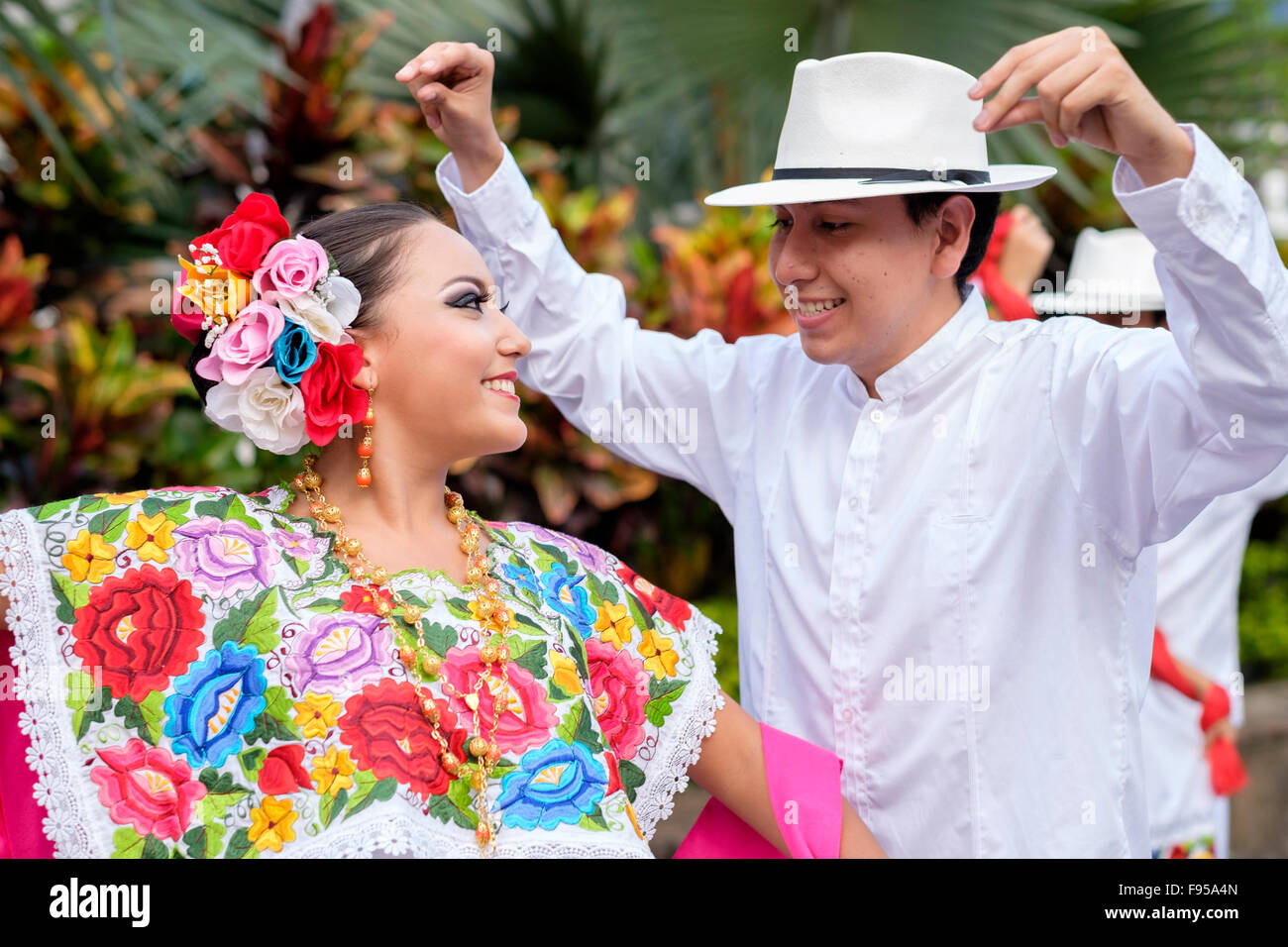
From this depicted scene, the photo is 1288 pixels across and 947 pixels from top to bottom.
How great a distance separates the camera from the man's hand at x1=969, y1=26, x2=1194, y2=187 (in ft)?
6.23

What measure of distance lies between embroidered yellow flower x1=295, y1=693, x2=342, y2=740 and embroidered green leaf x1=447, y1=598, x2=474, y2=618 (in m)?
0.25

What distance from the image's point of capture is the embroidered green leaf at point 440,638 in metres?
2.11

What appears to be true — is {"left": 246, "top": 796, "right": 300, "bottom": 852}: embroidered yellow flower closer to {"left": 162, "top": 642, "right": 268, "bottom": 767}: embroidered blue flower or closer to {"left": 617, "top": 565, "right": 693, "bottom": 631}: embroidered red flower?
{"left": 162, "top": 642, "right": 268, "bottom": 767}: embroidered blue flower

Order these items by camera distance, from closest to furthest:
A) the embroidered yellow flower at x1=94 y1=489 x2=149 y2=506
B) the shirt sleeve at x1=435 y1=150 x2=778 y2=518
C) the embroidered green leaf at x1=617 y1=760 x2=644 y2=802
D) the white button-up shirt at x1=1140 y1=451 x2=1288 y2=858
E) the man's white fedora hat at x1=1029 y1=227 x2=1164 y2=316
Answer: the embroidered yellow flower at x1=94 y1=489 x2=149 y2=506
the embroidered green leaf at x1=617 y1=760 x2=644 y2=802
the shirt sleeve at x1=435 y1=150 x2=778 y2=518
the white button-up shirt at x1=1140 y1=451 x2=1288 y2=858
the man's white fedora hat at x1=1029 y1=227 x2=1164 y2=316

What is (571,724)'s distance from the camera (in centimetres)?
216

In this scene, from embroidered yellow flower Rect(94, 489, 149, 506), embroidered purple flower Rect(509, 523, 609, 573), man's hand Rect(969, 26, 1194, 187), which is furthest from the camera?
embroidered purple flower Rect(509, 523, 609, 573)

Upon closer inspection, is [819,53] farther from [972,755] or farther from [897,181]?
[972,755]

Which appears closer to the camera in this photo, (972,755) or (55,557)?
(55,557)

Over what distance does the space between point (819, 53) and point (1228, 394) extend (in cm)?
333

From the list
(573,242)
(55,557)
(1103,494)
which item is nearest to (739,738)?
(1103,494)

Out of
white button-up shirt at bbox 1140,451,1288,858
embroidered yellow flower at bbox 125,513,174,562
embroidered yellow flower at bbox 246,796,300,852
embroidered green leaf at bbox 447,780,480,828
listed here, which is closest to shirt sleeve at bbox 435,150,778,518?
embroidered yellow flower at bbox 125,513,174,562

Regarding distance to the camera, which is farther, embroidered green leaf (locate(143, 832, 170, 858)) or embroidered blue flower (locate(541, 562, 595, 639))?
embroidered blue flower (locate(541, 562, 595, 639))
